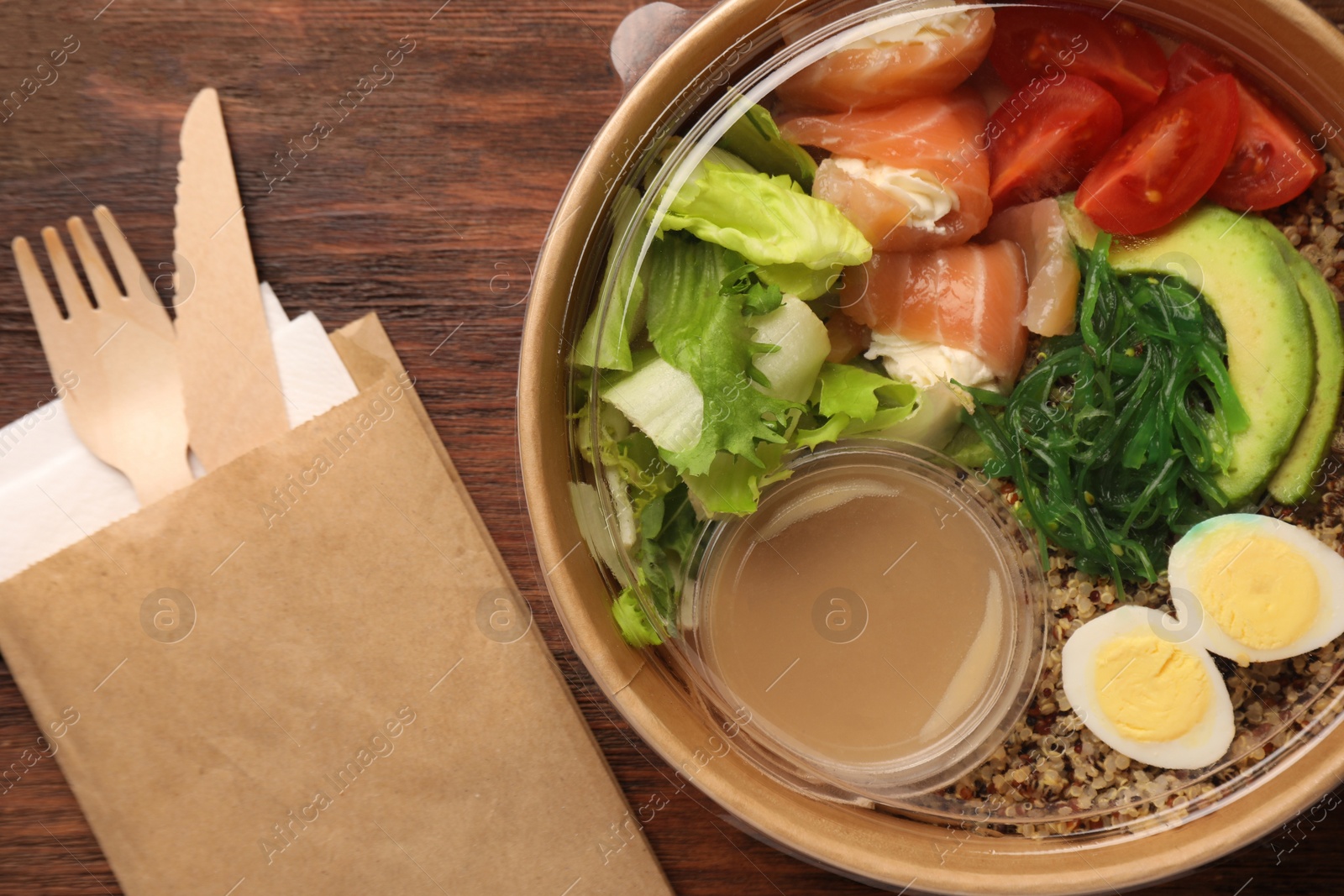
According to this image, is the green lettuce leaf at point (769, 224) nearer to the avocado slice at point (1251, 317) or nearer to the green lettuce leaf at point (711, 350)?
the green lettuce leaf at point (711, 350)

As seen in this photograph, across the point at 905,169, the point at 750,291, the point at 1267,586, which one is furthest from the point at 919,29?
the point at 1267,586

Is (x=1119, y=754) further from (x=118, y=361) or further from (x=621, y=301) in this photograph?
(x=118, y=361)

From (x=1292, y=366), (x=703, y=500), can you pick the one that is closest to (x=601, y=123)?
(x=703, y=500)

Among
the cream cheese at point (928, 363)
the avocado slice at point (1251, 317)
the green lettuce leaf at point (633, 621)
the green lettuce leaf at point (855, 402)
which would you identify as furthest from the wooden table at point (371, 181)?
the avocado slice at point (1251, 317)

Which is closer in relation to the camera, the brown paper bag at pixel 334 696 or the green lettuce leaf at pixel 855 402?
the green lettuce leaf at pixel 855 402

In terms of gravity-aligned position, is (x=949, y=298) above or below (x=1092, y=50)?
below

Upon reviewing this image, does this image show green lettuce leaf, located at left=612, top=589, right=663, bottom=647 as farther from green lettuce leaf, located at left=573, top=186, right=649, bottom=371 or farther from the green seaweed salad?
the green seaweed salad

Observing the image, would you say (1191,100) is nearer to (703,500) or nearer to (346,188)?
(703,500)
